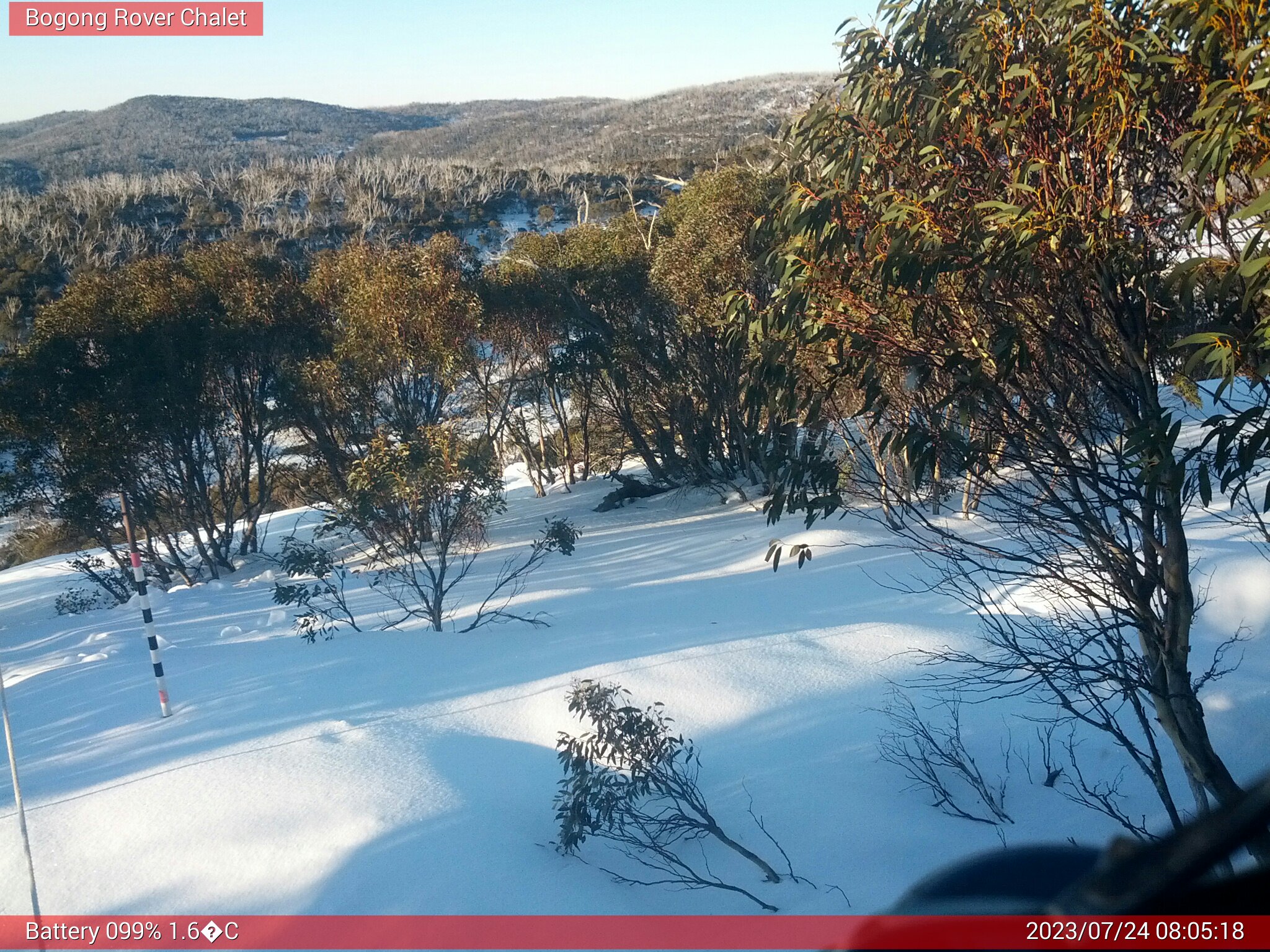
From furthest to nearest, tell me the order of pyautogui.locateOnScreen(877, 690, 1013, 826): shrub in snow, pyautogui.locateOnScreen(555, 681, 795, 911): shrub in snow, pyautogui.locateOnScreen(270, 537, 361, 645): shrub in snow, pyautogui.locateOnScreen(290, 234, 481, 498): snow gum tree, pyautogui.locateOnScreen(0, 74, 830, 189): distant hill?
1. pyautogui.locateOnScreen(0, 74, 830, 189): distant hill
2. pyautogui.locateOnScreen(290, 234, 481, 498): snow gum tree
3. pyautogui.locateOnScreen(270, 537, 361, 645): shrub in snow
4. pyautogui.locateOnScreen(877, 690, 1013, 826): shrub in snow
5. pyautogui.locateOnScreen(555, 681, 795, 911): shrub in snow

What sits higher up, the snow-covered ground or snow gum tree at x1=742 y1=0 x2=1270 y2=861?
snow gum tree at x1=742 y1=0 x2=1270 y2=861

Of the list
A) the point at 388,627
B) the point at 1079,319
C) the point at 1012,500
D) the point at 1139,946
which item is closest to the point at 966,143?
the point at 1079,319

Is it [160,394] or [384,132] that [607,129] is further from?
[160,394]

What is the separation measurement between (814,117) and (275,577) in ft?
39.9

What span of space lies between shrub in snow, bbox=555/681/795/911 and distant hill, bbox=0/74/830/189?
41881mm

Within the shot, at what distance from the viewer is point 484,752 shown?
5223 mm

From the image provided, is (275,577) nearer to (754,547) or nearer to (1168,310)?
(754,547)

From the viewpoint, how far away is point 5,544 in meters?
22.5

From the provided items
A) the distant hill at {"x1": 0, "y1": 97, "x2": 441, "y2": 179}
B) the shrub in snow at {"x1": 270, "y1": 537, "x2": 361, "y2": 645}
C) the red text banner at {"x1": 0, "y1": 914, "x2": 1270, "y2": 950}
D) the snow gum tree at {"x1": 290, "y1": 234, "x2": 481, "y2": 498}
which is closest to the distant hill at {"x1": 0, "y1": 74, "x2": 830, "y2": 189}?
the distant hill at {"x1": 0, "y1": 97, "x2": 441, "y2": 179}

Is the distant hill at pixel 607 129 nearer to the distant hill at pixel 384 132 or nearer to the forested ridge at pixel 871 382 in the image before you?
the distant hill at pixel 384 132

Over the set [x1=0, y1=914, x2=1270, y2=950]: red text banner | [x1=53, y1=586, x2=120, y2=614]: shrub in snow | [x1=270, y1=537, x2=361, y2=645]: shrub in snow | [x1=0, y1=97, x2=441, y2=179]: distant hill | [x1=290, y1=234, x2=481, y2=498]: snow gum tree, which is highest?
[x1=0, y1=97, x2=441, y2=179]: distant hill

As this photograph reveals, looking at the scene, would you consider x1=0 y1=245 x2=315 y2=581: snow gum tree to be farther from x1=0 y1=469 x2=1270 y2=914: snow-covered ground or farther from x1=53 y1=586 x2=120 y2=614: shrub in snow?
x1=0 y1=469 x2=1270 y2=914: snow-covered ground

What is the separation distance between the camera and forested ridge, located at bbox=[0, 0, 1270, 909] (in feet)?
11.5

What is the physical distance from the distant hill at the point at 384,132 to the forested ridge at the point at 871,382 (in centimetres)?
2981
